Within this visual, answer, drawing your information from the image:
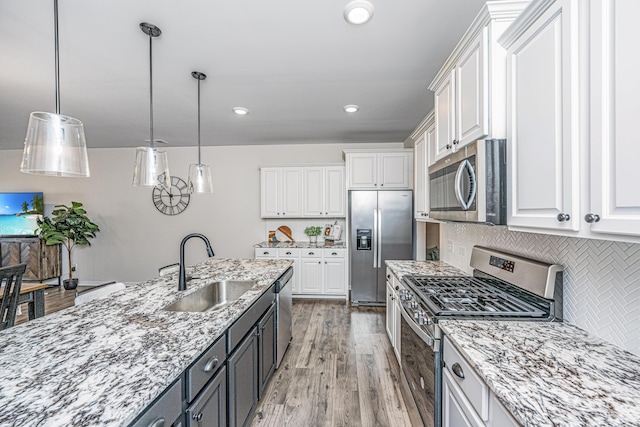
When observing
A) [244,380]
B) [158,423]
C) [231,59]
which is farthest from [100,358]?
[231,59]

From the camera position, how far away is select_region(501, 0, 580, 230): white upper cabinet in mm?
961

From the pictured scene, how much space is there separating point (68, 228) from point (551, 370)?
20.9ft

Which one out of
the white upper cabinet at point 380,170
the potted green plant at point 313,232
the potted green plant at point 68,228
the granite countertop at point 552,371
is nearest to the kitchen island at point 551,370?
the granite countertop at point 552,371

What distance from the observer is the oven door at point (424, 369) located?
4.75ft

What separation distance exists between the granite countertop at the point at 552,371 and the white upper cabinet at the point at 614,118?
1.55ft

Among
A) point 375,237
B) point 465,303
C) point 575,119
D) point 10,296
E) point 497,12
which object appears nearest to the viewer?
point 575,119

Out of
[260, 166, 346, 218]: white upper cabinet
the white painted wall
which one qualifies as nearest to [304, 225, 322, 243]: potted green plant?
[260, 166, 346, 218]: white upper cabinet

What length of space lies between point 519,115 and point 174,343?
5.66 feet

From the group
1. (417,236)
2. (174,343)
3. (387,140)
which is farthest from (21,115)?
(417,236)

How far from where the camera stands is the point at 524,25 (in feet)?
3.88

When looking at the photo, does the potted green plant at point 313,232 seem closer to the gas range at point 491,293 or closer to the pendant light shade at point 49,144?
the gas range at point 491,293

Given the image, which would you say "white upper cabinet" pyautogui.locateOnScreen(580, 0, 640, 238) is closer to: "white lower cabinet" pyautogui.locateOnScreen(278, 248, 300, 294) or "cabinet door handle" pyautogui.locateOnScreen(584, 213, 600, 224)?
"cabinet door handle" pyautogui.locateOnScreen(584, 213, 600, 224)

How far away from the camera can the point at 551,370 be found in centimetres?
96

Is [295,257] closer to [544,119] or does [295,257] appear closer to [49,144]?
[49,144]
